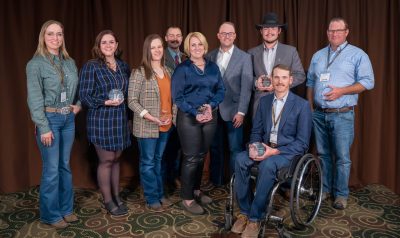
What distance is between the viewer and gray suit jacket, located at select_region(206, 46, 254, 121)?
340cm

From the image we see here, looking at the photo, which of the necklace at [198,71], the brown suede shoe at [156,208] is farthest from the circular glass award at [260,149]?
the brown suede shoe at [156,208]

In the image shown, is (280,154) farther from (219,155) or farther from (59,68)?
(59,68)

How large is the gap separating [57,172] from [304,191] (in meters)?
1.80

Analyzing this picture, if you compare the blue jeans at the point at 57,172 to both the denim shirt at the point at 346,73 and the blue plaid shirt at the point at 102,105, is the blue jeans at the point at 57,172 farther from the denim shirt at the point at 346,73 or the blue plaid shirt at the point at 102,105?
the denim shirt at the point at 346,73

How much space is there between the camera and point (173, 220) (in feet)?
10.2

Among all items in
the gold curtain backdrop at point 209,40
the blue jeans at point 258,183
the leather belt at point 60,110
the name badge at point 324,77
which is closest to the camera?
the blue jeans at point 258,183

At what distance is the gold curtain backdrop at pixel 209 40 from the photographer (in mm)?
3721

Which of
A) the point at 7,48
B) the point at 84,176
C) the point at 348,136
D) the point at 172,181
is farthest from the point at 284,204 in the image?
the point at 7,48

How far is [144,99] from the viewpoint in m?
3.05

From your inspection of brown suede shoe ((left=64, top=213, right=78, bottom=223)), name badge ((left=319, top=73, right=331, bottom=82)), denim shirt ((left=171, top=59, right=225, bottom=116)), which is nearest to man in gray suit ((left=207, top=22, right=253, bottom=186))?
denim shirt ((left=171, top=59, right=225, bottom=116))

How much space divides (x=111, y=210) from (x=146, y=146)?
0.62m

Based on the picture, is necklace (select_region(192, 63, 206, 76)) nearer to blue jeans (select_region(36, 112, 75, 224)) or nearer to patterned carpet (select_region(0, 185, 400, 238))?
blue jeans (select_region(36, 112, 75, 224))

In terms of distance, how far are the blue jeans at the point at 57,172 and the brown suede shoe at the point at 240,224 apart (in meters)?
1.32

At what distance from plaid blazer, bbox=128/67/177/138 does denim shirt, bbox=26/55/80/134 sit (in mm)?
469
